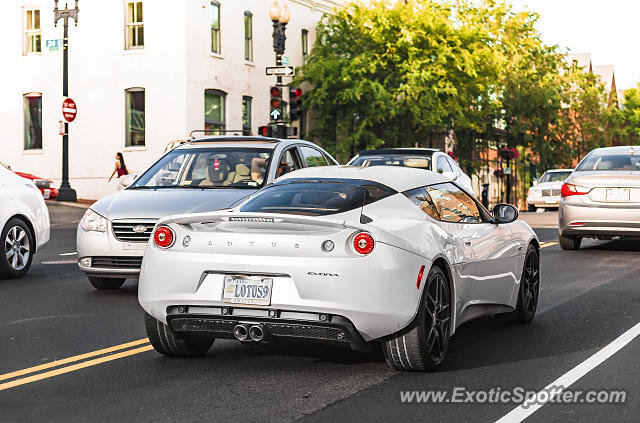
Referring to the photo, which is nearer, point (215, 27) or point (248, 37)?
point (215, 27)

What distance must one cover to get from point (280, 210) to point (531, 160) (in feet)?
195

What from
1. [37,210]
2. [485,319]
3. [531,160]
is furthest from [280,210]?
[531,160]

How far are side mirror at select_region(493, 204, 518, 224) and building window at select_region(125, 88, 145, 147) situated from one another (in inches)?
1138

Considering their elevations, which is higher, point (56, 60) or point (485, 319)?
point (56, 60)

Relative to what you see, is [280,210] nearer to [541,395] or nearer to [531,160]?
[541,395]

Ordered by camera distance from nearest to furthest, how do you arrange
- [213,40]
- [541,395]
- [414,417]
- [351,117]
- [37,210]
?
[414,417]
[541,395]
[37,210]
[213,40]
[351,117]

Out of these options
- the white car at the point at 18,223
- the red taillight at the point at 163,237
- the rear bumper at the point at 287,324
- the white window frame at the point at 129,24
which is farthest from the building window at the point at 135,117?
the rear bumper at the point at 287,324

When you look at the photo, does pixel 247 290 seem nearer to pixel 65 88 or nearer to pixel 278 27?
pixel 278 27

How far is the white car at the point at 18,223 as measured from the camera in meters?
12.5

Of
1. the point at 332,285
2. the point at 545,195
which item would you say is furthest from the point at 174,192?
the point at 545,195

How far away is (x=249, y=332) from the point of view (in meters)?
6.54

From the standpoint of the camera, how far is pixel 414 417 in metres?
5.72

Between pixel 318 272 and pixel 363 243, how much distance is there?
1.11ft

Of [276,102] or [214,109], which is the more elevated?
[214,109]
